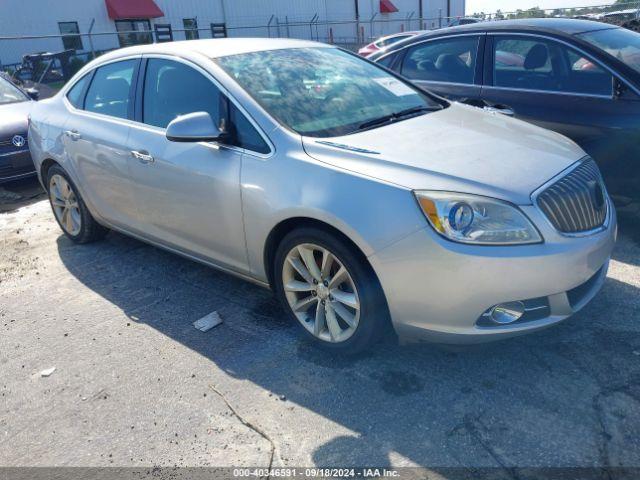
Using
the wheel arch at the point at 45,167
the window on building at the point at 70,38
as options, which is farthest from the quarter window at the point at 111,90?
the window on building at the point at 70,38

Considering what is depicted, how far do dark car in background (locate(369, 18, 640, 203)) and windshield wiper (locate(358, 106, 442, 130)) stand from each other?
89 centimetres

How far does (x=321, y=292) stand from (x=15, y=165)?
220 inches

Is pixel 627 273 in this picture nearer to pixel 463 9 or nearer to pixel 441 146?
pixel 441 146

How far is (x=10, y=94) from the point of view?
8.27 metres

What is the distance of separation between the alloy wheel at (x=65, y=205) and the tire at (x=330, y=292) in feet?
8.56

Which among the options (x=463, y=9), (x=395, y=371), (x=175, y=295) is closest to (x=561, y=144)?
(x=395, y=371)

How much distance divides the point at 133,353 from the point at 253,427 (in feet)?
3.58

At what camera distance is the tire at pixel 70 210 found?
16.0ft

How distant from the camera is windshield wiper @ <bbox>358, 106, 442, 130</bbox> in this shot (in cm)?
337

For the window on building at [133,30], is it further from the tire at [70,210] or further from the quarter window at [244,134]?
the quarter window at [244,134]

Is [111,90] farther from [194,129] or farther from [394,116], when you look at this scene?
[394,116]

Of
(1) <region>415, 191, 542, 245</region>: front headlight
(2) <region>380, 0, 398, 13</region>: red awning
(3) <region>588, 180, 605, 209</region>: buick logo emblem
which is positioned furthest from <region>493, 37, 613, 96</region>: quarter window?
(2) <region>380, 0, 398, 13</region>: red awning

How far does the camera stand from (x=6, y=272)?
4734 mm

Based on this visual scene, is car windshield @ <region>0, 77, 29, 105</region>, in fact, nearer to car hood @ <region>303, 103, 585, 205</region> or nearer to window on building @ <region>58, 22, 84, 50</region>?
car hood @ <region>303, 103, 585, 205</region>
